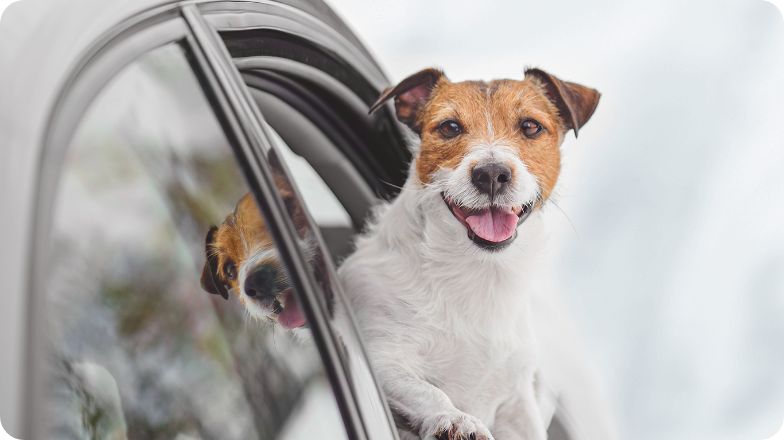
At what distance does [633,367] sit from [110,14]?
857 millimetres

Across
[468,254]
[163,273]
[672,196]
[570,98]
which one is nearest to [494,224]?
[468,254]

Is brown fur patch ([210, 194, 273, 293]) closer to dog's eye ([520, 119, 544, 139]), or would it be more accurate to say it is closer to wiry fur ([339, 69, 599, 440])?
wiry fur ([339, 69, 599, 440])

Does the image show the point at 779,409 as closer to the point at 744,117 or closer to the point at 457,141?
the point at 744,117

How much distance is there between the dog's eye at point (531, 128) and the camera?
102 cm

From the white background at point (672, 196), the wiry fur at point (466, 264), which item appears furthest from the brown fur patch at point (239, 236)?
the white background at point (672, 196)

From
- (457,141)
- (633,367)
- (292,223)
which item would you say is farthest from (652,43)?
(292,223)

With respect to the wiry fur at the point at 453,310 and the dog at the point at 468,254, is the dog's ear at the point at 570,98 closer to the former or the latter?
the dog at the point at 468,254

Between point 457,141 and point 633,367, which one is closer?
point 457,141

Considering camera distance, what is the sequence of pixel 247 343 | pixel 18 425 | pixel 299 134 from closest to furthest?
pixel 18 425 → pixel 247 343 → pixel 299 134

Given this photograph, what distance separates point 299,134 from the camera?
1132 mm

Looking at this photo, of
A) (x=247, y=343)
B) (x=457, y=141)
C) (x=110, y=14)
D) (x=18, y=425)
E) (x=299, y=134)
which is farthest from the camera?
(x=299, y=134)

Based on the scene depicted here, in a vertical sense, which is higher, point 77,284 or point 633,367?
point 77,284

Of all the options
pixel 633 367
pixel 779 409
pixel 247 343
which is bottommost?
pixel 779 409

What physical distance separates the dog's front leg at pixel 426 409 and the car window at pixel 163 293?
137mm
